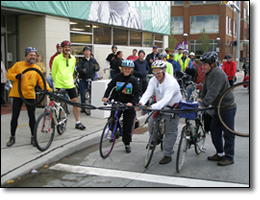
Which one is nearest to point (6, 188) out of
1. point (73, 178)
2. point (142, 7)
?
point (73, 178)

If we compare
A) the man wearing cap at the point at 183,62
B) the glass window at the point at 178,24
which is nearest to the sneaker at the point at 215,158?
the man wearing cap at the point at 183,62

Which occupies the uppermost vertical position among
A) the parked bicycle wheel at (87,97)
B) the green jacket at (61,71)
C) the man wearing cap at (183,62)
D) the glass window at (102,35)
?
the glass window at (102,35)

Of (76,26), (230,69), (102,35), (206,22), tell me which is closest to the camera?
(76,26)

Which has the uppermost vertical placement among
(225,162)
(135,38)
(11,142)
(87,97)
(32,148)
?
(135,38)

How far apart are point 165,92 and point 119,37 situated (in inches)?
431

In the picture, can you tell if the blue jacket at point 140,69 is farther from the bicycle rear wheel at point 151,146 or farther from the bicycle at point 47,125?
the bicycle rear wheel at point 151,146

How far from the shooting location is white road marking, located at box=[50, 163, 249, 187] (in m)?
4.48

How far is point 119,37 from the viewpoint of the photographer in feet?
51.1

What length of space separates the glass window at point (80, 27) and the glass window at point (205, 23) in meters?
43.1

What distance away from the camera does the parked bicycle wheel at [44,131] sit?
18.8 feet

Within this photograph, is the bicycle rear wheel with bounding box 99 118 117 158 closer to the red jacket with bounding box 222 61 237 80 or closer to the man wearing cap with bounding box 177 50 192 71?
the man wearing cap with bounding box 177 50 192 71

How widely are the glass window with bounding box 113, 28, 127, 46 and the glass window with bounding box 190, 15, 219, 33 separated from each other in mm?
39678

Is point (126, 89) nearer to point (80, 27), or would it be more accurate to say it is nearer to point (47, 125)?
point (47, 125)

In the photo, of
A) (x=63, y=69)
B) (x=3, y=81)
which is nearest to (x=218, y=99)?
(x=63, y=69)
